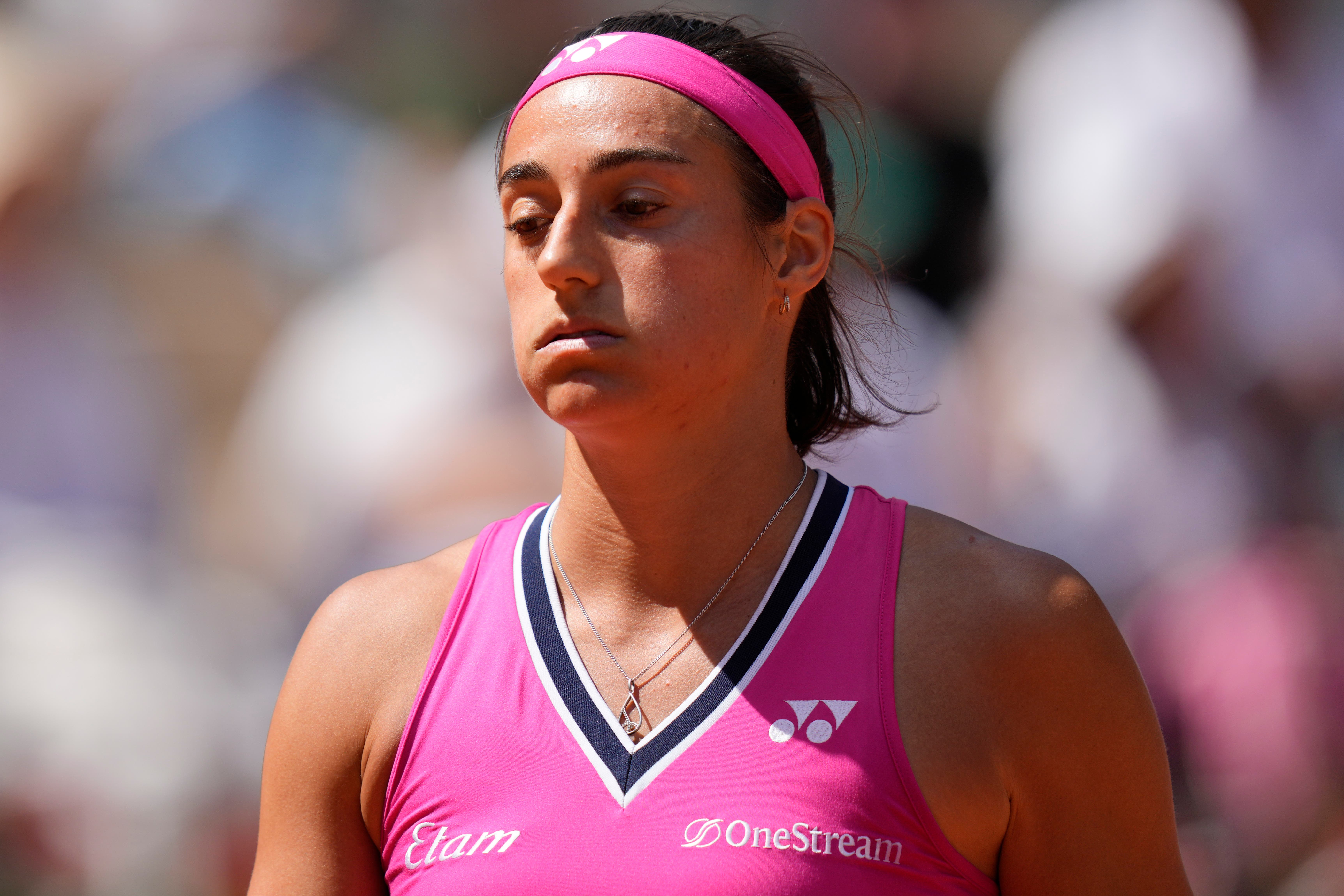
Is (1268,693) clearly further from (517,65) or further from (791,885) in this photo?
(517,65)

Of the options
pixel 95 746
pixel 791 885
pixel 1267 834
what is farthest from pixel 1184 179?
pixel 95 746

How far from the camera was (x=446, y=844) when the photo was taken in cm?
173

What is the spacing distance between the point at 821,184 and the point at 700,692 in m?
0.93

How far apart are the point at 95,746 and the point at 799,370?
3.10 m

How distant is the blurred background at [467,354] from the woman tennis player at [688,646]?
1708 millimetres

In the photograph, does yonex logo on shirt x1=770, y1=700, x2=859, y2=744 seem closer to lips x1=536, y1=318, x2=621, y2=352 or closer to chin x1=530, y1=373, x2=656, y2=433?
chin x1=530, y1=373, x2=656, y2=433

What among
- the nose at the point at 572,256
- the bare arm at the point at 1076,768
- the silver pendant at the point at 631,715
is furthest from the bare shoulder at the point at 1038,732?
the nose at the point at 572,256

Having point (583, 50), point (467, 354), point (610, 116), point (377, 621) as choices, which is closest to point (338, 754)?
point (377, 621)

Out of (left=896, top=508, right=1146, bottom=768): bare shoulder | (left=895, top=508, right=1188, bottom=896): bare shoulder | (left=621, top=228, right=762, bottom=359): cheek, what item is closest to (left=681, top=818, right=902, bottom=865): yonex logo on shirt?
(left=895, top=508, right=1188, bottom=896): bare shoulder

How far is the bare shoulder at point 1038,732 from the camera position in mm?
1717

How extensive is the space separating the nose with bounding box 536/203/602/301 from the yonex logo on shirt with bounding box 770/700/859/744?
26.3 inches

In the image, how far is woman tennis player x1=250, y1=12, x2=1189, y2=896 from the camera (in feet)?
5.51

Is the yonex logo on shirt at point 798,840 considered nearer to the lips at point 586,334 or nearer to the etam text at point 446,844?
the etam text at point 446,844

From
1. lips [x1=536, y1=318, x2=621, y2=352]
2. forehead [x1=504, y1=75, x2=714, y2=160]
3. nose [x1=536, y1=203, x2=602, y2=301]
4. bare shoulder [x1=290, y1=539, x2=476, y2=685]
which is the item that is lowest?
bare shoulder [x1=290, y1=539, x2=476, y2=685]
